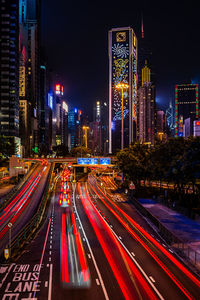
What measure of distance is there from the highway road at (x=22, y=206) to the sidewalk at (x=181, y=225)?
1685 centimetres

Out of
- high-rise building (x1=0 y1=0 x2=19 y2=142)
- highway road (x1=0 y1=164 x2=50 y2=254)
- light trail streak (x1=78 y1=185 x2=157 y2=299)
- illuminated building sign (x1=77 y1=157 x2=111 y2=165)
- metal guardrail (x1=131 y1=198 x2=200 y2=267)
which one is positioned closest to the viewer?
light trail streak (x1=78 y1=185 x2=157 y2=299)

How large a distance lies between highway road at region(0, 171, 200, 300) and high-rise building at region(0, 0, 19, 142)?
404ft

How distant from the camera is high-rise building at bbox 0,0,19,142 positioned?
142 meters

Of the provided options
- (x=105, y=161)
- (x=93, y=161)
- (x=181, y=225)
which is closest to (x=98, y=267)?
(x=181, y=225)

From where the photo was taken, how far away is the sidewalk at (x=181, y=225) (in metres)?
24.7

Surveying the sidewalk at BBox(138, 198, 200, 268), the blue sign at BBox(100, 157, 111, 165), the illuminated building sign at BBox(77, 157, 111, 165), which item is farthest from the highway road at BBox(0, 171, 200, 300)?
the blue sign at BBox(100, 157, 111, 165)

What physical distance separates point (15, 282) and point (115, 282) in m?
6.21

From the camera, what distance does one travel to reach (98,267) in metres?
19.1

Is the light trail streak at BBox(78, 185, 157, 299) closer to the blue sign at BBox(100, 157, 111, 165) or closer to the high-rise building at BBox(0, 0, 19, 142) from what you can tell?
the blue sign at BBox(100, 157, 111, 165)

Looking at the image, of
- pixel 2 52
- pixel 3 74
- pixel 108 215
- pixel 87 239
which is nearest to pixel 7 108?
pixel 3 74

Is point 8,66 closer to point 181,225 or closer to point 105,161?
point 105,161

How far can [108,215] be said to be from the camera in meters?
38.1

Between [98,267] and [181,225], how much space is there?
15845 mm

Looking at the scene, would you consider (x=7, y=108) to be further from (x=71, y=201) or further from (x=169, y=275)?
(x=169, y=275)
